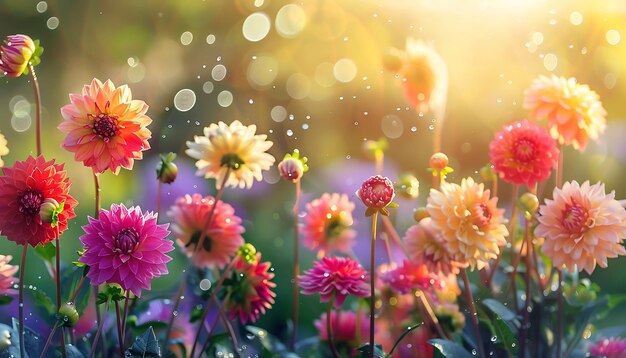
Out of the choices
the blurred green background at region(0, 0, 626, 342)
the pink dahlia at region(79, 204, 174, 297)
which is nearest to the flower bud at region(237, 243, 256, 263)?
the pink dahlia at region(79, 204, 174, 297)

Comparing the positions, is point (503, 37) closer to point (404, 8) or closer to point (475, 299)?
point (404, 8)

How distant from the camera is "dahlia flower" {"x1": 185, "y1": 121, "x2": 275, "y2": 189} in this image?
0.57 metres

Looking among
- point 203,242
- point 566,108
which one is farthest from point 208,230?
point 566,108

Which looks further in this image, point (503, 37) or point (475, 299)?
point (503, 37)

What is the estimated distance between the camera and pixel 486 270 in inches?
28.8

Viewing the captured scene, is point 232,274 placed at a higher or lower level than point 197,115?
lower

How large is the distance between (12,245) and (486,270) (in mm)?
714

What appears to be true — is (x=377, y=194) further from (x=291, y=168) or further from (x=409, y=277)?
(x=409, y=277)

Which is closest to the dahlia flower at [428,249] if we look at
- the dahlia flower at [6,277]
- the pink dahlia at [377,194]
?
the pink dahlia at [377,194]

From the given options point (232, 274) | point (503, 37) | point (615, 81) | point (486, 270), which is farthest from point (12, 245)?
point (615, 81)

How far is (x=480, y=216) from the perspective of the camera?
0.58 metres

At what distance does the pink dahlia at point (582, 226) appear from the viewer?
58cm

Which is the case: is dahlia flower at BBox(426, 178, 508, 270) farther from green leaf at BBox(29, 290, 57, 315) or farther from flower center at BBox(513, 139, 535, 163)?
green leaf at BBox(29, 290, 57, 315)

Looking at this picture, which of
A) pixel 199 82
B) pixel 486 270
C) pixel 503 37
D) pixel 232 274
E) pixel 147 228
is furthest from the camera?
pixel 199 82
